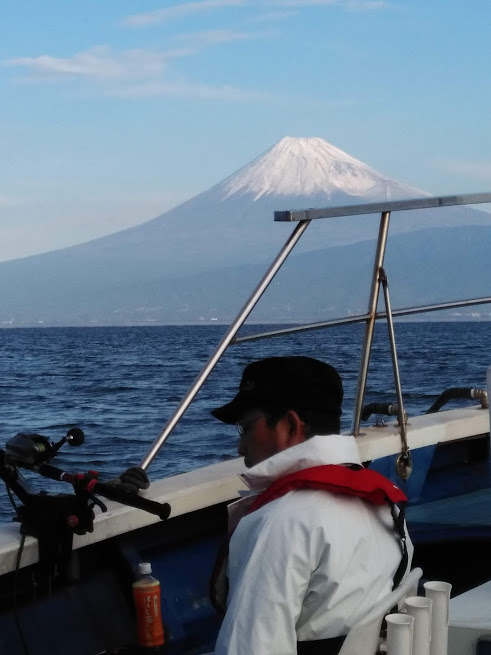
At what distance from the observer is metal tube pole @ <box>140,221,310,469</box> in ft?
9.64

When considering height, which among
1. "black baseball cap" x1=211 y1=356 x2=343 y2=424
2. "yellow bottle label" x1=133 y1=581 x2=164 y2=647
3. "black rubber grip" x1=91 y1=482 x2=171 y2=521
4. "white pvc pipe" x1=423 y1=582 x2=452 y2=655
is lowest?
"yellow bottle label" x1=133 y1=581 x2=164 y2=647

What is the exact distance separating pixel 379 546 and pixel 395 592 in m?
0.09

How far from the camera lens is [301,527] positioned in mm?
1805

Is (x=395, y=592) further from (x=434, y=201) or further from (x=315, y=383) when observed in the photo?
(x=434, y=201)

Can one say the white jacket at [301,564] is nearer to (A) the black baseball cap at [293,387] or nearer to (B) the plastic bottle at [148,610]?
(A) the black baseball cap at [293,387]

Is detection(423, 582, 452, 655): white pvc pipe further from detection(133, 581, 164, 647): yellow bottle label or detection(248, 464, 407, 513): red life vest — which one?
detection(133, 581, 164, 647): yellow bottle label

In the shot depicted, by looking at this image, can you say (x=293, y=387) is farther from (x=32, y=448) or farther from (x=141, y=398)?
(x=141, y=398)

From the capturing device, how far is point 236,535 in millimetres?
1887

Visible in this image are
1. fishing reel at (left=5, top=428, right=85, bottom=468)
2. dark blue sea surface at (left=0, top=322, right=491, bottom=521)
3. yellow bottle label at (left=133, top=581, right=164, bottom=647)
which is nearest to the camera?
fishing reel at (left=5, top=428, right=85, bottom=468)

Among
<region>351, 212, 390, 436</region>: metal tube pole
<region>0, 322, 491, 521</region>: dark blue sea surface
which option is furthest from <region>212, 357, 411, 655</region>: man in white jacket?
<region>0, 322, 491, 521</region>: dark blue sea surface

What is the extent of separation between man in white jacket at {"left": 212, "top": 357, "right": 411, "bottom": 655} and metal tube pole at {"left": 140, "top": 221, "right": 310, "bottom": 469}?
2.79 feet

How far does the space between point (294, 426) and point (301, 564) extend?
0.31 metres

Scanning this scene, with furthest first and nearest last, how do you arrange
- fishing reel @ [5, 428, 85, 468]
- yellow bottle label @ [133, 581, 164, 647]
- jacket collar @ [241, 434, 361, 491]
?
1. yellow bottle label @ [133, 581, 164, 647]
2. fishing reel @ [5, 428, 85, 468]
3. jacket collar @ [241, 434, 361, 491]

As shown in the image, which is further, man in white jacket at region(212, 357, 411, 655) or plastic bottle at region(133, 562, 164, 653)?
plastic bottle at region(133, 562, 164, 653)
